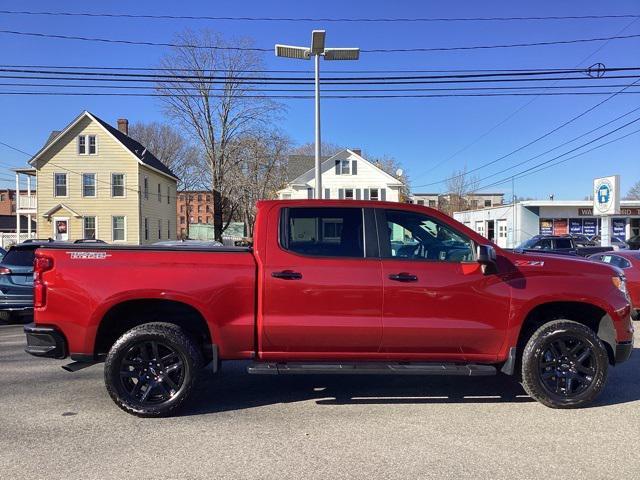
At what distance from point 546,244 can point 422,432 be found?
1710 centimetres

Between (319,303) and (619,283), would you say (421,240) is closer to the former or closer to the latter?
(319,303)

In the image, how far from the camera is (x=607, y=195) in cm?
2227

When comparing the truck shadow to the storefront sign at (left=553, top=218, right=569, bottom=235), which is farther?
→ the storefront sign at (left=553, top=218, right=569, bottom=235)

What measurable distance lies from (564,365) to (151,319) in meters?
4.07

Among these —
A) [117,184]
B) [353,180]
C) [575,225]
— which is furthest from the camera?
[353,180]

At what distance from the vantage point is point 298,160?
192 feet

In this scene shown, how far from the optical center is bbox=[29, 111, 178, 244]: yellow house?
35.8m

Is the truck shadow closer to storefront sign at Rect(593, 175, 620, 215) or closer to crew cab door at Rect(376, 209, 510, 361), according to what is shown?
crew cab door at Rect(376, 209, 510, 361)

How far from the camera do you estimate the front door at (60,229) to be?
35.7 m

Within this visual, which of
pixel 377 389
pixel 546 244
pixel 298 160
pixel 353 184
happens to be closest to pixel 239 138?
pixel 353 184

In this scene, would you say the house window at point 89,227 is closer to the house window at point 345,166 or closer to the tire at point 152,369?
the house window at point 345,166

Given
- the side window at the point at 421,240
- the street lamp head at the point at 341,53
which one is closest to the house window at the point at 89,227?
the street lamp head at the point at 341,53

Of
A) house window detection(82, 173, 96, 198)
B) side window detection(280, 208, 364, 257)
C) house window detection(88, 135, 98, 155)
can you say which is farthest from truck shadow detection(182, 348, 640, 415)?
house window detection(88, 135, 98, 155)

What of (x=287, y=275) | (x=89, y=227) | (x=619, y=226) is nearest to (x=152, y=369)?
Answer: (x=287, y=275)
